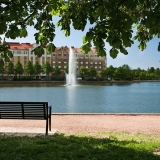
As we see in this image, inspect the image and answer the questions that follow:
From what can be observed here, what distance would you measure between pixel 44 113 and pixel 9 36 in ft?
15.7

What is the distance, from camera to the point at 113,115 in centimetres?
1417

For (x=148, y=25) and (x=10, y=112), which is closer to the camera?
(x=148, y=25)

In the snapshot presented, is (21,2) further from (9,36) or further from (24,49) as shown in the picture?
(24,49)

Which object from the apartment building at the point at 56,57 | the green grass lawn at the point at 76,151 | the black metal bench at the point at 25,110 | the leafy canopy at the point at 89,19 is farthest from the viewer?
the apartment building at the point at 56,57

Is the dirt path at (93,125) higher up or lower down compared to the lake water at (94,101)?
higher up

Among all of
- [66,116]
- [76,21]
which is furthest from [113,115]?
[76,21]

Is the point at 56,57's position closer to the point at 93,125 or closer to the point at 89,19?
the point at 93,125

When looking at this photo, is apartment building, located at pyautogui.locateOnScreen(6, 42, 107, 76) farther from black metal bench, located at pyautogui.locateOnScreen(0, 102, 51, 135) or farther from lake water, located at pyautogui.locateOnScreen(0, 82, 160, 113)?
black metal bench, located at pyautogui.locateOnScreen(0, 102, 51, 135)

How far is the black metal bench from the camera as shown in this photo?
8539 millimetres

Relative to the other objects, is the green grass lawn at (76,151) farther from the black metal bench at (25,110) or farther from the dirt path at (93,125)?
the dirt path at (93,125)

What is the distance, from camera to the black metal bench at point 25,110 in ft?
28.0

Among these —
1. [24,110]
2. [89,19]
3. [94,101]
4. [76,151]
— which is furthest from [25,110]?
[94,101]

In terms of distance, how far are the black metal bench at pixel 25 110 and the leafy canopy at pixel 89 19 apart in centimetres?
385

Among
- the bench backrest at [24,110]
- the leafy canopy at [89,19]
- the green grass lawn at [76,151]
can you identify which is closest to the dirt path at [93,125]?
the bench backrest at [24,110]
